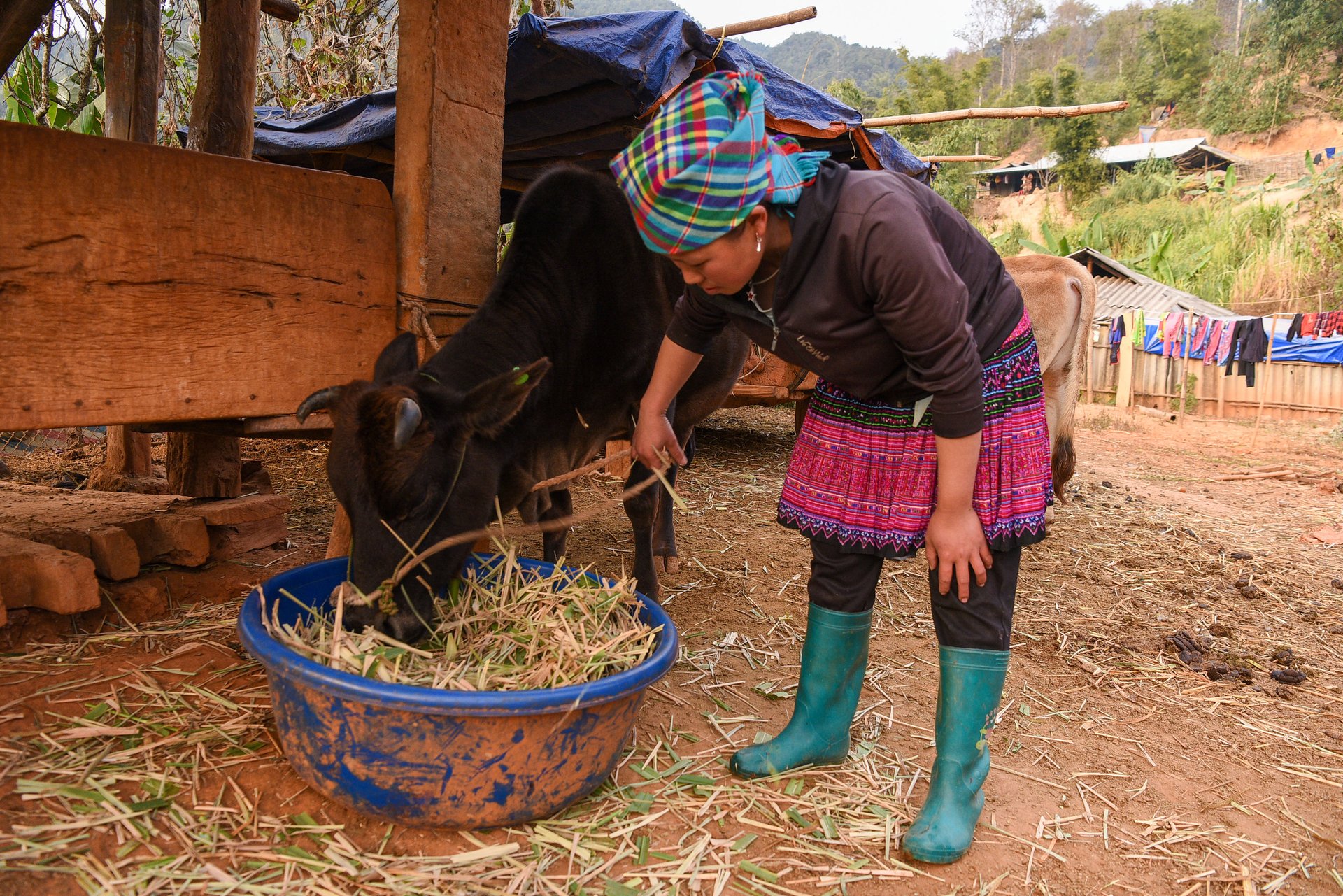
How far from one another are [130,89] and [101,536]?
3.82 m

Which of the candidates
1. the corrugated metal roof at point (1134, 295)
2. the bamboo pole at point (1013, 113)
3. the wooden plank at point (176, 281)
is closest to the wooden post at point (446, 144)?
the wooden plank at point (176, 281)

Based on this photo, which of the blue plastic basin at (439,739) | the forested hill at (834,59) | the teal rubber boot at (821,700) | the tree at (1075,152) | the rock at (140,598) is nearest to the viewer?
the blue plastic basin at (439,739)

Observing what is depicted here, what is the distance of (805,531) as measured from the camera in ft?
8.31

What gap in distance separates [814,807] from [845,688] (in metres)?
0.38

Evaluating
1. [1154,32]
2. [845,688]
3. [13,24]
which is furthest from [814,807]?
[1154,32]

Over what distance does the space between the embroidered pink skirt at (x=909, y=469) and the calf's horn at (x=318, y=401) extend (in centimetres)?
140

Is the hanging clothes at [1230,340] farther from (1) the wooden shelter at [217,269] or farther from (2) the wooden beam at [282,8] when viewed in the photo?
(1) the wooden shelter at [217,269]

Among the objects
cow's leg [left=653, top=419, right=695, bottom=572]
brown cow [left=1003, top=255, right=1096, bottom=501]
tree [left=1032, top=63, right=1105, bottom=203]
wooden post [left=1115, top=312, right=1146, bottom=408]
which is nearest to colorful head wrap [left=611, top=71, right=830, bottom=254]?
cow's leg [left=653, top=419, right=695, bottom=572]

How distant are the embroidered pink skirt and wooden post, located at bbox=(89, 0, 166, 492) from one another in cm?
447

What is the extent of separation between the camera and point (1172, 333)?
57.5ft

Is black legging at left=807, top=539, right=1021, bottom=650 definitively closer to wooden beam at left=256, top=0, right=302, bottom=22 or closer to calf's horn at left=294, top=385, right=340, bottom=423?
calf's horn at left=294, top=385, right=340, bottom=423

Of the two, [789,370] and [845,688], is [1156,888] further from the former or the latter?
[789,370]

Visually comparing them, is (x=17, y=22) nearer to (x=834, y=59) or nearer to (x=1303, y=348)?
(x=1303, y=348)

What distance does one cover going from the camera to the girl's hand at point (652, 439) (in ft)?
8.91
